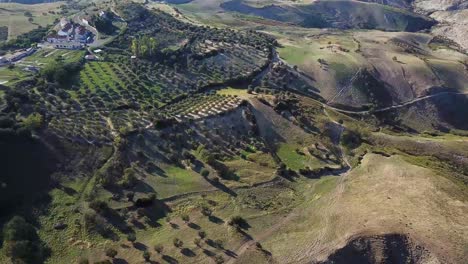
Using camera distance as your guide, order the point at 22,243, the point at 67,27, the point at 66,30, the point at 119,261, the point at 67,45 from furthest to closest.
Answer: the point at 67,27, the point at 66,30, the point at 67,45, the point at 119,261, the point at 22,243

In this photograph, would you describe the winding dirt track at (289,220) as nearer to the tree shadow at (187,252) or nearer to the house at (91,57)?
the tree shadow at (187,252)

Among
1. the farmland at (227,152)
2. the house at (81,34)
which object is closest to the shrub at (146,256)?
the farmland at (227,152)

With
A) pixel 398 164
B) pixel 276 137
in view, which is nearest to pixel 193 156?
pixel 276 137

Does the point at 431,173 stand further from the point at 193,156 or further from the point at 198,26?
the point at 198,26

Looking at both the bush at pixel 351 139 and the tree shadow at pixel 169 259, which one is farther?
the bush at pixel 351 139

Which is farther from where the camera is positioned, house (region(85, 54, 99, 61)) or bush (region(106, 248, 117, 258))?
house (region(85, 54, 99, 61))

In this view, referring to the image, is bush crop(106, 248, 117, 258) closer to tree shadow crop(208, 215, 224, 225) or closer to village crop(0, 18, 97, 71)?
tree shadow crop(208, 215, 224, 225)

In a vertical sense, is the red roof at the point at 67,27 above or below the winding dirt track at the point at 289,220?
above

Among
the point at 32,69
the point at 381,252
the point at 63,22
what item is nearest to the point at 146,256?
the point at 381,252

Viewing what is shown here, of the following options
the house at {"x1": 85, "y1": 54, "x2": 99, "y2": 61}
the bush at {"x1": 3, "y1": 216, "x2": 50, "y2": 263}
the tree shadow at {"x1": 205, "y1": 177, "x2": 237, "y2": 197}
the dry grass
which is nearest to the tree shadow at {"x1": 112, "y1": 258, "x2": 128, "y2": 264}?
the bush at {"x1": 3, "y1": 216, "x2": 50, "y2": 263}

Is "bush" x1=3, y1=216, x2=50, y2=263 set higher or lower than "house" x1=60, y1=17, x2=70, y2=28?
lower

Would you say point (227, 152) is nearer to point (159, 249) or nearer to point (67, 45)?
point (159, 249)

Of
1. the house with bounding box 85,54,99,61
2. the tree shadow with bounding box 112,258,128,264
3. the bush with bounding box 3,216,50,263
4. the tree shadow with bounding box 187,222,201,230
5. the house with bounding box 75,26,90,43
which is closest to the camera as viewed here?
the bush with bounding box 3,216,50,263
